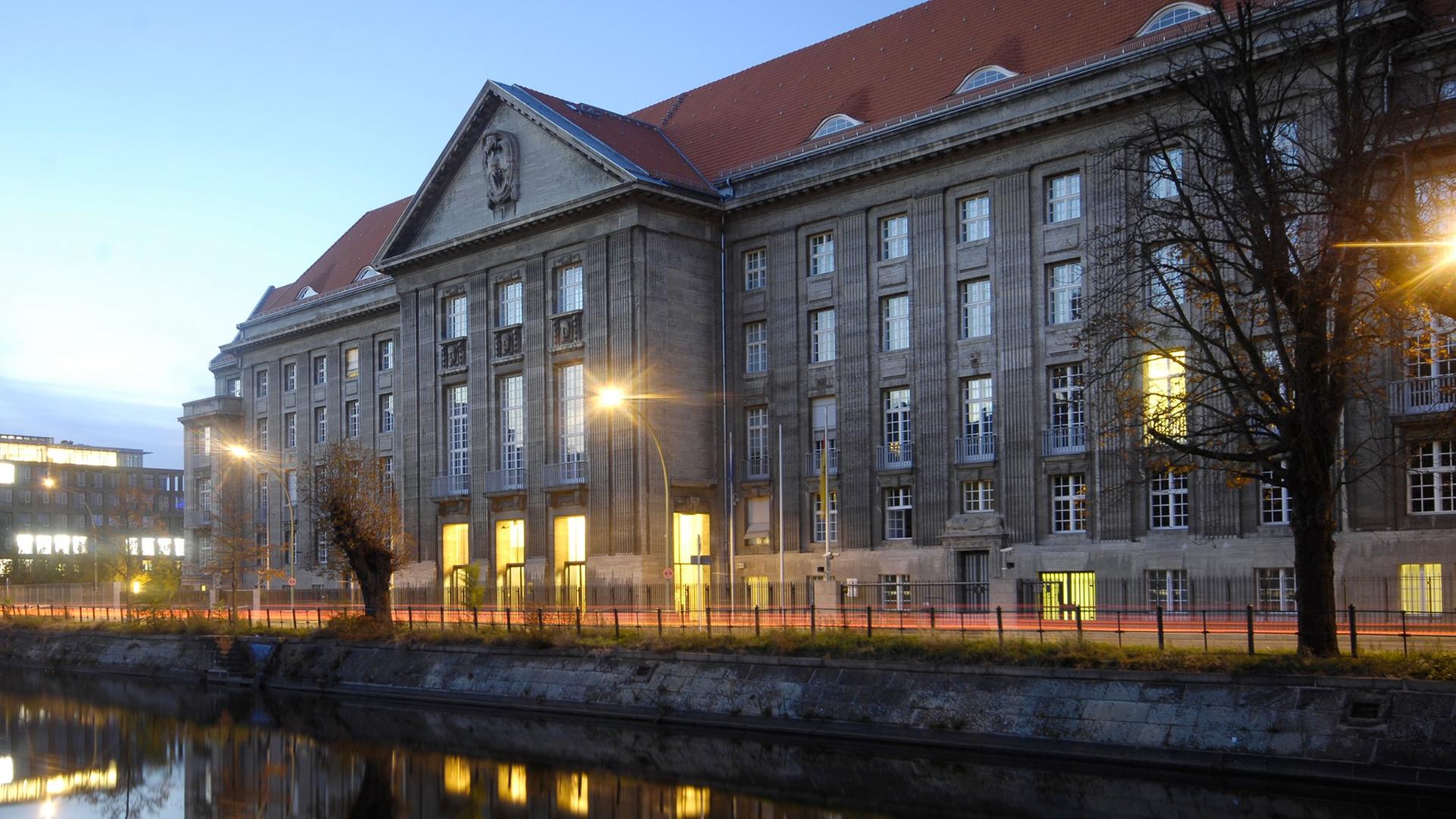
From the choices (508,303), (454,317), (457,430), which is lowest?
(457,430)

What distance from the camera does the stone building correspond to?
149 ft

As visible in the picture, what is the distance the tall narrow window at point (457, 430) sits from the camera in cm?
6444

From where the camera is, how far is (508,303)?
62.4 m

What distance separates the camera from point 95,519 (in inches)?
6206

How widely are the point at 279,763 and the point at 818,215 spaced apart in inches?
1154

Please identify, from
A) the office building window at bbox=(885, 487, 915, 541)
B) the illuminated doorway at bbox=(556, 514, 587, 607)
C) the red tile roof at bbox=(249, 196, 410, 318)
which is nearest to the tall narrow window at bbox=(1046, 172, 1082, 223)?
the office building window at bbox=(885, 487, 915, 541)

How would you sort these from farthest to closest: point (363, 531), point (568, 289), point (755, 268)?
1. point (568, 289)
2. point (755, 268)
3. point (363, 531)

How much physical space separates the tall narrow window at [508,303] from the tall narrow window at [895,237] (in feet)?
54.5

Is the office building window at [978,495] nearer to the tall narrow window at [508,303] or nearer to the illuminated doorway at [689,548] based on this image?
the illuminated doorway at [689,548]

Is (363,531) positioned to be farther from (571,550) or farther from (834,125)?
(834,125)

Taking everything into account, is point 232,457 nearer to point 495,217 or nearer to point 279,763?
point 495,217

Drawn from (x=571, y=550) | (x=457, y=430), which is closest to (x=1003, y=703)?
(x=571, y=550)

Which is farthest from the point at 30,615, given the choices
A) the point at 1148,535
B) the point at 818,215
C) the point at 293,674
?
the point at 1148,535

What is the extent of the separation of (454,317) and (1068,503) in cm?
3004
